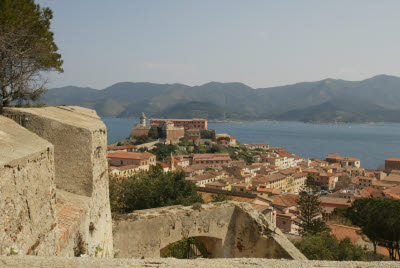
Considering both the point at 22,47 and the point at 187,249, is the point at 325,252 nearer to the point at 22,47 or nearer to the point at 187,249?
the point at 187,249

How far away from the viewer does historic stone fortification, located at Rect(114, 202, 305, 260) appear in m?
7.29

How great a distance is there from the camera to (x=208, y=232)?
8.47 metres

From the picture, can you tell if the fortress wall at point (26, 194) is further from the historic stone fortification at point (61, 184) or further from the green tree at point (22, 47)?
the green tree at point (22, 47)

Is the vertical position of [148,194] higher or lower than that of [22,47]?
lower

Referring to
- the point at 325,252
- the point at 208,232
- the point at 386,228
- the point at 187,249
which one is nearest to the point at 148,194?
the point at 187,249

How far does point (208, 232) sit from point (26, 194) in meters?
6.05

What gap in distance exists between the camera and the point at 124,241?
→ 717 centimetres

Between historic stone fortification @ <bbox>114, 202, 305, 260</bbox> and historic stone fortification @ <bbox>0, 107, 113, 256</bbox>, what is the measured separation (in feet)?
5.17

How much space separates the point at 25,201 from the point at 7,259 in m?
1.11

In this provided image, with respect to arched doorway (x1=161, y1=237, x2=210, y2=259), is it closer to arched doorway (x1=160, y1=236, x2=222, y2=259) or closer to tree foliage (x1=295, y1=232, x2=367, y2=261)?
arched doorway (x1=160, y1=236, x2=222, y2=259)

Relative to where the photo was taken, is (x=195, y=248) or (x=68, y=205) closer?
(x=68, y=205)

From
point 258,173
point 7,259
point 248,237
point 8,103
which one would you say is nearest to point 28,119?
point 8,103

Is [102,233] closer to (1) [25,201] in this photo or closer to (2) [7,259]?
(1) [25,201]

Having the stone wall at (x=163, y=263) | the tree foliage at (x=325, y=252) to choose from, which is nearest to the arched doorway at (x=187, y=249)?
the tree foliage at (x=325, y=252)
